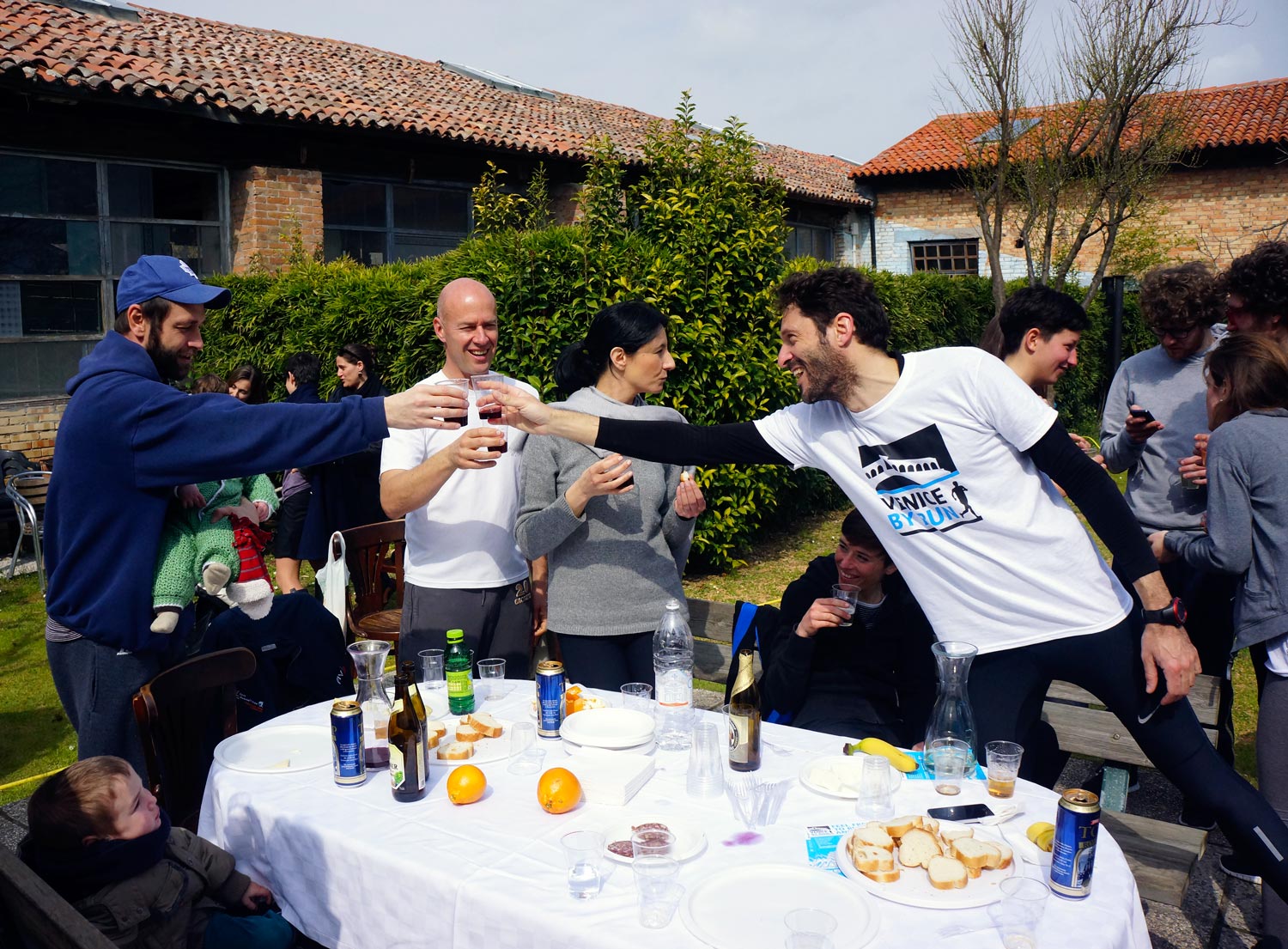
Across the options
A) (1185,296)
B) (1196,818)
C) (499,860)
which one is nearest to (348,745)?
(499,860)

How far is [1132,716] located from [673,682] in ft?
4.17

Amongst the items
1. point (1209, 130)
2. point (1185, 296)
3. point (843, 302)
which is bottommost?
point (843, 302)

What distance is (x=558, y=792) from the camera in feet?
7.56

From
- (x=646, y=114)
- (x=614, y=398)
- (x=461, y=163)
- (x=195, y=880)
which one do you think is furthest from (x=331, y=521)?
(x=646, y=114)

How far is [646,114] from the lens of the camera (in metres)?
22.6

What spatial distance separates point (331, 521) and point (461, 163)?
10.1 metres

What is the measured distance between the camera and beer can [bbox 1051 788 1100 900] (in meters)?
1.86

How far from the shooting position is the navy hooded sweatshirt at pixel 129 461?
273 cm

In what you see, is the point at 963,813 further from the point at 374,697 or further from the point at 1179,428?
the point at 1179,428

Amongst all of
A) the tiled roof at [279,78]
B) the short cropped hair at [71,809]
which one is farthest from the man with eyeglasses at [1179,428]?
the tiled roof at [279,78]

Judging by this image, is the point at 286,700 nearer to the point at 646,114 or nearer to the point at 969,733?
the point at 969,733

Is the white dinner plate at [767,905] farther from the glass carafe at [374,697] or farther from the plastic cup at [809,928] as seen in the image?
the glass carafe at [374,697]

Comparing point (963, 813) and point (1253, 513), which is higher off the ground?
point (1253, 513)

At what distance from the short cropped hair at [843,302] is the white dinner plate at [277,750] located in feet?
6.15
